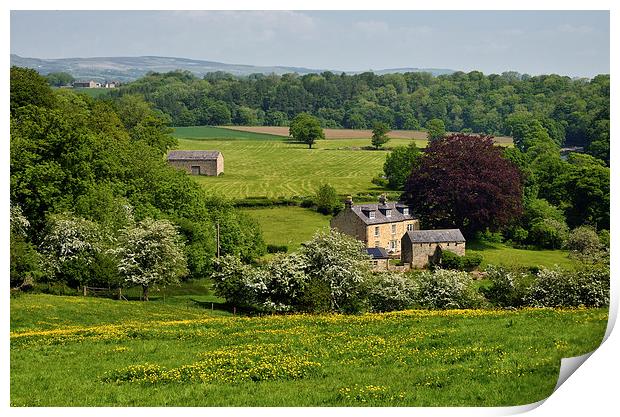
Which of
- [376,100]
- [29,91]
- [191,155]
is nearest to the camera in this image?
[191,155]

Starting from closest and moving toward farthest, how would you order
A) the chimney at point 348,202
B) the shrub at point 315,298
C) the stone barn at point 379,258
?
the shrub at point 315,298 < the stone barn at point 379,258 < the chimney at point 348,202

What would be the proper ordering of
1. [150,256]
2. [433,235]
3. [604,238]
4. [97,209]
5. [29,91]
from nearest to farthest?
[604,238]
[150,256]
[433,235]
[97,209]
[29,91]

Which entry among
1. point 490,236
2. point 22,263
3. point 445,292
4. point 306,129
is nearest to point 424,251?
point 490,236

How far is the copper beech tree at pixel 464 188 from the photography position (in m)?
28.0

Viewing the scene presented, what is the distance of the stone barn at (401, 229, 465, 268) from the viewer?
2775cm

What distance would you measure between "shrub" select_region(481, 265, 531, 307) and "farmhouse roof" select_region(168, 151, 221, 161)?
941 centimetres

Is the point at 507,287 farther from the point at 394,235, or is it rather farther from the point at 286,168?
the point at 286,168

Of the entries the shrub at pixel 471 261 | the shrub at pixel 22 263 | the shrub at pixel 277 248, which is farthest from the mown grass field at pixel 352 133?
the shrub at pixel 22 263

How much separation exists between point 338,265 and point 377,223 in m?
2.81

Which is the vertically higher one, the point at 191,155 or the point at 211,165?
the point at 191,155

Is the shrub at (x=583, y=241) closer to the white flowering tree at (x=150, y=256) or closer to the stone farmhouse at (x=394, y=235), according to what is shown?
the stone farmhouse at (x=394, y=235)

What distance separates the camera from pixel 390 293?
2531 centimetres
